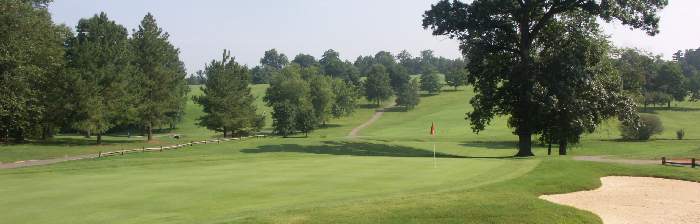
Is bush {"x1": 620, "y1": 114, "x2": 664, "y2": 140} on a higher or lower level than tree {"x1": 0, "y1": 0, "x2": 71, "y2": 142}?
lower

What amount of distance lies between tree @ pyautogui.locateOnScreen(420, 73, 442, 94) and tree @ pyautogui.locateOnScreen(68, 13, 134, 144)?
10994cm

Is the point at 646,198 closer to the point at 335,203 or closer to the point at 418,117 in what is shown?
the point at 335,203

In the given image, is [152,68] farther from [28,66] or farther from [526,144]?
[526,144]

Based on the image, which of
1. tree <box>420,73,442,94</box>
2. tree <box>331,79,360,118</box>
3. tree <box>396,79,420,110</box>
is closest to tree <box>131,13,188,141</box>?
tree <box>331,79,360,118</box>

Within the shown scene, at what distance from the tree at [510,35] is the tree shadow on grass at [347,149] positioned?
23.8 feet

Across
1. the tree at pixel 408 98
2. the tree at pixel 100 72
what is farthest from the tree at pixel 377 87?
the tree at pixel 100 72

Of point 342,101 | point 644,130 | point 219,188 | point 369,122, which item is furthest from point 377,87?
point 219,188

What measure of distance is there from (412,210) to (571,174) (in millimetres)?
12065

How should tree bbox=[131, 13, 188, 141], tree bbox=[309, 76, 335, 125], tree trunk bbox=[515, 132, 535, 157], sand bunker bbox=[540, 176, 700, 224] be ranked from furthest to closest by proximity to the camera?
tree bbox=[309, 76, 335, 125], tree bbox=[131, 13, 188, 141], tree trunk bbox=[515, 132, 535, 157], sand bunker bbox=[540, 176, 700, 224]

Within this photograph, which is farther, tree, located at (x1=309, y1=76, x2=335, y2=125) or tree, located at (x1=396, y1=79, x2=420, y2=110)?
tree, located at (x1=396, y1=79, x2=420, y2=110)

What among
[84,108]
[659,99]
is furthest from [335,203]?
Result: [659,99]

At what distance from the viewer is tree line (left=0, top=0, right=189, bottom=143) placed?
49.1m

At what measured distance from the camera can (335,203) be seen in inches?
617

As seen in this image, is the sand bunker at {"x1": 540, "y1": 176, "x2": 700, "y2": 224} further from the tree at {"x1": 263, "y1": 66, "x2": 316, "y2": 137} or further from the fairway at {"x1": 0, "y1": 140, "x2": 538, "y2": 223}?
the tree at {"x1": 263, "y1": 66, "x2": 316, "y2": 137}
